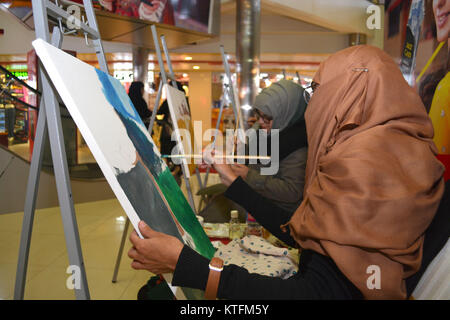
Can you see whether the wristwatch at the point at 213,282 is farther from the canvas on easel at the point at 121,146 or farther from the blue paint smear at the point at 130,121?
the blue paint smear at the point at 130,121

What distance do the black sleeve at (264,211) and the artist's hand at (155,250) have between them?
0.55 meters

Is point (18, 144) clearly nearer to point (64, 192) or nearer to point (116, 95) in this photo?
point (116, 95)

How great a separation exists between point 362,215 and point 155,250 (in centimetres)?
47

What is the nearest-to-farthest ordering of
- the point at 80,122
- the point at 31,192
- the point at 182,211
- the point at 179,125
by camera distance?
the point at 80,122 < the point at 31,192 < the point at 182,211 < the point at 179,125

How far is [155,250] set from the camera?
0.75 metres

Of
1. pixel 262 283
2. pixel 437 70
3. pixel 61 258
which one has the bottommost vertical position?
pixel 61 258

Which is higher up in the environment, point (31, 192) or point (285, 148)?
point (285, 148)

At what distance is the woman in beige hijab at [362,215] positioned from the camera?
2.44 feet

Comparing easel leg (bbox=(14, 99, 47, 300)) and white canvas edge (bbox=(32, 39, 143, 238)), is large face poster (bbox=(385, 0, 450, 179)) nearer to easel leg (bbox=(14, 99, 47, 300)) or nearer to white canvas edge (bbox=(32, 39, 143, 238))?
white canvas edge (bbox=(32, 39, 143, 238))

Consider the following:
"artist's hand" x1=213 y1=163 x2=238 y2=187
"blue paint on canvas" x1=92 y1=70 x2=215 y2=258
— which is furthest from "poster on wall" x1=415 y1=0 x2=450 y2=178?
"blue paint on canvas" x1=92 y1=70 x2=215 y2=258

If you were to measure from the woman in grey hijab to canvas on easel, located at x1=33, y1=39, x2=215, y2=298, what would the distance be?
0.82 m

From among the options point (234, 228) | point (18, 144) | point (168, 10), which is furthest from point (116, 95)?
point (168, 10)

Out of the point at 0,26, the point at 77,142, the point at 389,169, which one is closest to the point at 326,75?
the point at 389,169

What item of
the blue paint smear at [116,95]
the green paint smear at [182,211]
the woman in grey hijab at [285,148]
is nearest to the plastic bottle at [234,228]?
the woman in grey hijab at [285,148]
